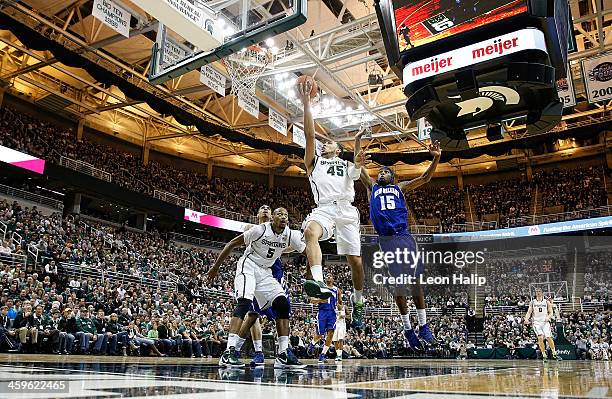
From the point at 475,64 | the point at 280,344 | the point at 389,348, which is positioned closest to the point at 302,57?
the point at 389,348

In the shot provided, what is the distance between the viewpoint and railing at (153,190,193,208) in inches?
926

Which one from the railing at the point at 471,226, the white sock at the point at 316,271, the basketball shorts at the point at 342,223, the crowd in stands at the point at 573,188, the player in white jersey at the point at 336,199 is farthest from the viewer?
the railing at the point at 471,226

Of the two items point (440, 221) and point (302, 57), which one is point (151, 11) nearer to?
point (302, 57)

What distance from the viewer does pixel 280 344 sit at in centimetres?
548

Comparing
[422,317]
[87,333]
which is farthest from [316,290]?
[87,333]

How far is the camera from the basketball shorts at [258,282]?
5.25 meters

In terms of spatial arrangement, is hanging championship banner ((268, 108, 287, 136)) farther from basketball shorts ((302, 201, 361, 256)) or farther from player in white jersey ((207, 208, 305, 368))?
basketball shorts ((302, 201, 361, 256))

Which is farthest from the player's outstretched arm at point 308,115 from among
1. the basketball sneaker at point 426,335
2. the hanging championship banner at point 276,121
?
the hanging championship banner at point 276,121

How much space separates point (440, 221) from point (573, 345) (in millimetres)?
12250

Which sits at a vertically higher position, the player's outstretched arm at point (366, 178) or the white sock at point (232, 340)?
the player's outstretched arm at point (366, 178)

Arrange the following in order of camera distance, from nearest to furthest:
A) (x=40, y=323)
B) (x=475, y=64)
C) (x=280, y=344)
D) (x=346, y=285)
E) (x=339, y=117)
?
(x=475, y=64)
(x=280, y=344)
(x=40, y=323)
(x=339, y=117)
(x=346, y=285)

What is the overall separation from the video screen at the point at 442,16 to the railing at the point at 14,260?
1244 cm

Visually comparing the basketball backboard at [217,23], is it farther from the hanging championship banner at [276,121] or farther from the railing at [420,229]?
the railing at [420,229]

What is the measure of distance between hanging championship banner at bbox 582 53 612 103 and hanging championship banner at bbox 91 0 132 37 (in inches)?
462
